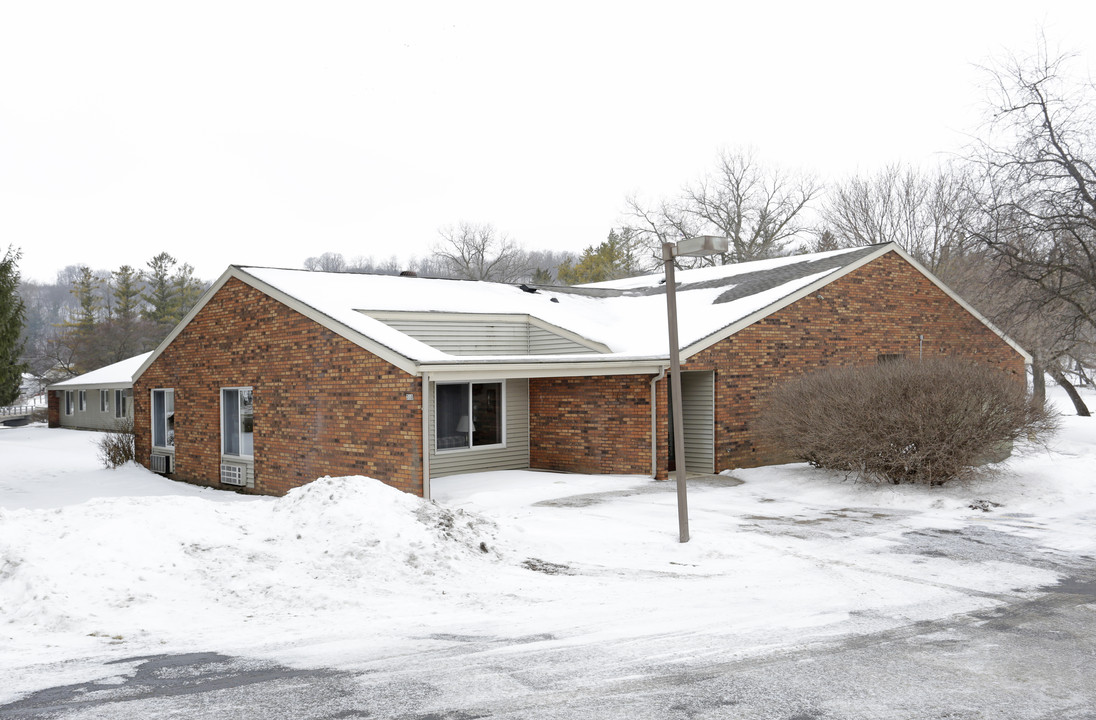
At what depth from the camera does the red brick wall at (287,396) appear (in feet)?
44.2

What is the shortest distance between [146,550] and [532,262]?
5984 centimetres

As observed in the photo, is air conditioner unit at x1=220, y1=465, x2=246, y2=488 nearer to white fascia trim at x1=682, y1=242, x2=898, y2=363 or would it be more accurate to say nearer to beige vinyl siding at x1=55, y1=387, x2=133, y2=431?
white fascia trim at x1=682, y1=242, x2=898, y2=363

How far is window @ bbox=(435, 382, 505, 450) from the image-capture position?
15.8 meters

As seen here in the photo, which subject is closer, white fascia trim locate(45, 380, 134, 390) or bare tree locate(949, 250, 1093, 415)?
bare tree locate(949, 250, 1093, 415)

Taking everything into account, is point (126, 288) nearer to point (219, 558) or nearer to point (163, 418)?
point (163, 418)

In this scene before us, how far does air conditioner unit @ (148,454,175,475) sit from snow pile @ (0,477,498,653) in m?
11.2

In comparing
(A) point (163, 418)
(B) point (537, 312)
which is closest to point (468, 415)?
(B) point (537, 312)

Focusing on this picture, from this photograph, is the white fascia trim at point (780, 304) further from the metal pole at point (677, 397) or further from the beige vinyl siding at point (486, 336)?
Result: the metal pole at point (677, 397)

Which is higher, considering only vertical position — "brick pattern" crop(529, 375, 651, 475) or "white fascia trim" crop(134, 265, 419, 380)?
"white fascia trim" crop(134, 265, 419, 380)

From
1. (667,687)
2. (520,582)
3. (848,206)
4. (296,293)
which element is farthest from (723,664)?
(848,206)

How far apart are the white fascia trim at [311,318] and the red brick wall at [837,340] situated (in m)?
5.48

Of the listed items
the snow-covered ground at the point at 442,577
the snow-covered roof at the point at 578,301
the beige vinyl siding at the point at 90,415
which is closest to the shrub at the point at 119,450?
the snow-covered roof at the point at 578,301

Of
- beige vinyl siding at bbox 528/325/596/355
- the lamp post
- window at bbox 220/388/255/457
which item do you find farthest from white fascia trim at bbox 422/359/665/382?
window at bbox 220/388/255/457

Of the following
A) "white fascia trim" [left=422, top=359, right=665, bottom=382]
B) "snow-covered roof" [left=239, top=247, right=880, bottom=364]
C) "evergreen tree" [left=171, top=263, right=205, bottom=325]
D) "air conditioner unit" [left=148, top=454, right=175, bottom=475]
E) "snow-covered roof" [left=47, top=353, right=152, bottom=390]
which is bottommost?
"air conditioner unit" [left=148, top=454, right=175, bottom=475]
